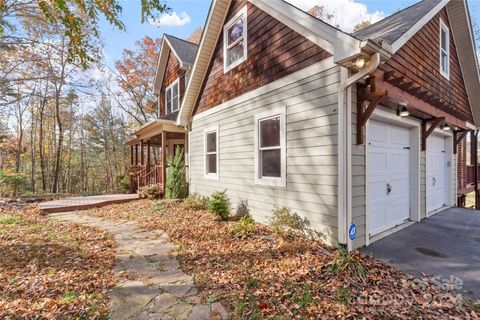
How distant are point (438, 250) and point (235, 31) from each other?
707 cm

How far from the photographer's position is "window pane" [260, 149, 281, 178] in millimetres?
5254

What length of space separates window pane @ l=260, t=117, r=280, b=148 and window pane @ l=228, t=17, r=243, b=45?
291 centimetres

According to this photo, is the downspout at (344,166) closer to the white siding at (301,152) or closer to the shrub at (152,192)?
the white siding at (301,152)

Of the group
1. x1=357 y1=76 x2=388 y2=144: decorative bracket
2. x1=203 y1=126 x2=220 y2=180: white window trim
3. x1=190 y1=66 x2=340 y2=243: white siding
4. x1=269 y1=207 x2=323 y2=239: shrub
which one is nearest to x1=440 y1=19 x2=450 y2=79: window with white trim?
x1=357 y1=76 x2=388 y2=144: decorative bracket

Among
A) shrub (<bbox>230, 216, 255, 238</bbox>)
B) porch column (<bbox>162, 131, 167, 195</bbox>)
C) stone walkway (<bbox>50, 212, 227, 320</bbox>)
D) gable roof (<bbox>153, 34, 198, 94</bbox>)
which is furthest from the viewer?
gable roof (<bbox>153, 34, 198, 94</bbox>)

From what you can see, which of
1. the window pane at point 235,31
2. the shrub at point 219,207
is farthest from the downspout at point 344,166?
the window pane at point 235,31

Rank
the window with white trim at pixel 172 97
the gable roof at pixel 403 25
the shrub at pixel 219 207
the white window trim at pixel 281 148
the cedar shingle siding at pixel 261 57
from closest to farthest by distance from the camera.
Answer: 1. the gable roof at pixel 403 25
2. the cedar shingle siding at pixel 261 57
3. the white window trim at pixel 281 148
4. the shrub at pixel 219 207
5. the window with white trim at pixel 172 97

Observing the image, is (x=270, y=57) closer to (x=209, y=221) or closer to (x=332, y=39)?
(x=332, y=39)

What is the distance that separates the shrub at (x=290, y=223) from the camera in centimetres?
444

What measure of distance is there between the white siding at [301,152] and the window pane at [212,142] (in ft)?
3.77

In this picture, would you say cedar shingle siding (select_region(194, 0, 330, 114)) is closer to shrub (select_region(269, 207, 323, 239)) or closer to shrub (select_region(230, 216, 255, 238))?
shrub (select_region(269, 207, 323, 239))

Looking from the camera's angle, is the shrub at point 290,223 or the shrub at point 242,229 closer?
the shrub at point 290,223

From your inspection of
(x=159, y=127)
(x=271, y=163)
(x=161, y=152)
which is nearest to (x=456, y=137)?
(x=271, y=163)

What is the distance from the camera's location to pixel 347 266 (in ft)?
11.1
